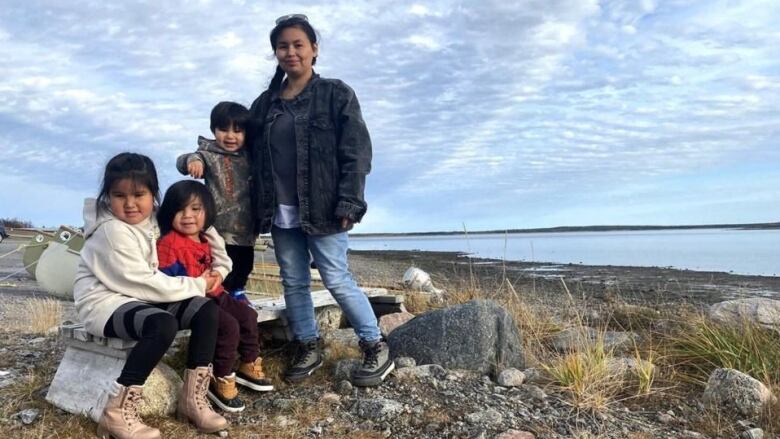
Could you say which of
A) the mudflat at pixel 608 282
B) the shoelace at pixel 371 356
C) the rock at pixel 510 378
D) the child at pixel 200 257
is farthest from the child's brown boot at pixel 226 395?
the mudflat at pixel 608 282

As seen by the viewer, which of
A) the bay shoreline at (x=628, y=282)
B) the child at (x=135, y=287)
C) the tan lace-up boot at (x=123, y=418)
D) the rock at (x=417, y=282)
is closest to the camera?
the tan lace-up boot at (x=123, y=418)

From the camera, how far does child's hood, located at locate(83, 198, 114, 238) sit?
3.52 meters

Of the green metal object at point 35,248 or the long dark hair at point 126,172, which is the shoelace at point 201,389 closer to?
the long dark hair at point 126,172

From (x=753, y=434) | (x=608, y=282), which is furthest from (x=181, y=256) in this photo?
(x=608, y=282)

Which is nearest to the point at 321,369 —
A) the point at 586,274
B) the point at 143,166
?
the point at 143,166

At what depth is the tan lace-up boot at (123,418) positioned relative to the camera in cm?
318

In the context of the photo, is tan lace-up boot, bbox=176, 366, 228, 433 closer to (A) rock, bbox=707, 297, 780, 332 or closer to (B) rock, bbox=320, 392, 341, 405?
(B) rock, bbox=320, 392, 341, 405

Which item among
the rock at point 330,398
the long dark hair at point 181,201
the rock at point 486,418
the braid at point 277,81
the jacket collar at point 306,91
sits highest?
the braid at point 277,81

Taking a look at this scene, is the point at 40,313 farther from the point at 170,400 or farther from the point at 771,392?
the point at 771,392

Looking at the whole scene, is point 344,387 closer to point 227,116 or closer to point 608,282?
point 227,116

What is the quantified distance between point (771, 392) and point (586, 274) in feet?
57.7

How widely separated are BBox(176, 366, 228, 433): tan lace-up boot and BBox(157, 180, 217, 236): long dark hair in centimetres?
91

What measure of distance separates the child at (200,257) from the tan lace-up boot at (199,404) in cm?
23

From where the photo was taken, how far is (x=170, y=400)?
12.1 feet
